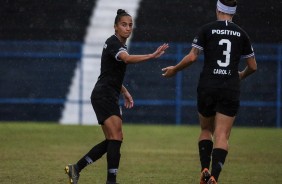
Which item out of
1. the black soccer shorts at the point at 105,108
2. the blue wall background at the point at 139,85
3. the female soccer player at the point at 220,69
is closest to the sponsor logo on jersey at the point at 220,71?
the female soccer player at the point at 220,69

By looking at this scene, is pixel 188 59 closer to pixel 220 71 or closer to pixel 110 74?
pixel 220 71

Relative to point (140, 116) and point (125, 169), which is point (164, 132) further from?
point (125, 169)

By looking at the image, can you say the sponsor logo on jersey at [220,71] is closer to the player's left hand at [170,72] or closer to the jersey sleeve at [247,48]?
the jersey sleeve at [247,48]

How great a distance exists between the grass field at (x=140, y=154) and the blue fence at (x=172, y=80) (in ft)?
3.15

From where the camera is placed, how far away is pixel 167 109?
885 inches

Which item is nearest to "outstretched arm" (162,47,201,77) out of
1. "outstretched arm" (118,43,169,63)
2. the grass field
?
"outstretched arm" (118,43,169,63)

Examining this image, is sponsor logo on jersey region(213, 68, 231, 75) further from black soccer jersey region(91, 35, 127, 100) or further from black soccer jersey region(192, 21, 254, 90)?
black soccer jersey region(91, 35, 127, 100)

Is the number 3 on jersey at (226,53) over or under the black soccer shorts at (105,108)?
over

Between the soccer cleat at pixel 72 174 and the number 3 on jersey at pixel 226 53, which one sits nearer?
the number 3 on jersey at pixel 226 53

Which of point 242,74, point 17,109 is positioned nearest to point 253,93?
point 17,109

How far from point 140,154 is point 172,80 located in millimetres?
8478

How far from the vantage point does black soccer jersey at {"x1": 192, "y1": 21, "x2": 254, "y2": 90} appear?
8797 millimetres

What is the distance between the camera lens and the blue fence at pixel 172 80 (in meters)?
22.2

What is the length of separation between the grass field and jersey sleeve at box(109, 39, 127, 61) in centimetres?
181
